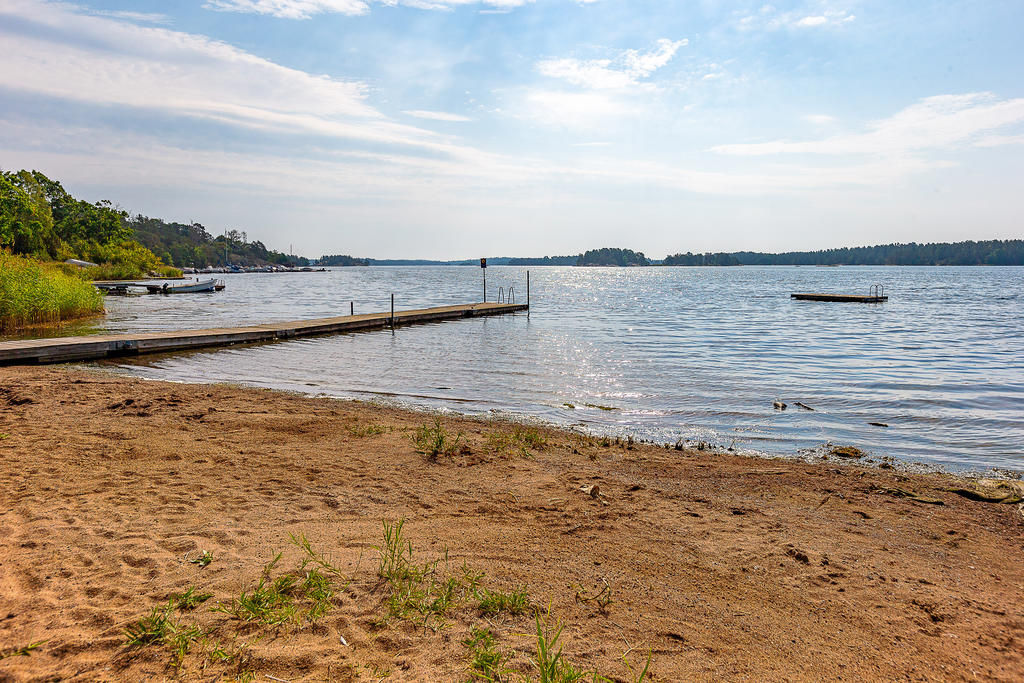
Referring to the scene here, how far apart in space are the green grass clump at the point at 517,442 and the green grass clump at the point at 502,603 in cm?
394

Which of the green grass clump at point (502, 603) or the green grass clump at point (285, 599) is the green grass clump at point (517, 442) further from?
the green grass clump at point (285, 599)

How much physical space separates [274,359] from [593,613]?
1590 centimetres

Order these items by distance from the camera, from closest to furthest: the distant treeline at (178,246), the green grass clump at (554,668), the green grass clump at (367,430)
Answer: the green grass clump at (554,668), the green grass clump at (367,430), the distant treeline at (178,246)

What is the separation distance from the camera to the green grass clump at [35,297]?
20250 mm

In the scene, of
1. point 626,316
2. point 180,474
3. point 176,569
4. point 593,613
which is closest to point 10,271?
point 180,474

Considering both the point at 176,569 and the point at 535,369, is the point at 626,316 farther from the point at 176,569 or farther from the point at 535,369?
the point at 176,569

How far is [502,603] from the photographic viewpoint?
12.7ft

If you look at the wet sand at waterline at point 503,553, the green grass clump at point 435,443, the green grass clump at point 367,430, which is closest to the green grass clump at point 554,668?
the wet sand at waterline at point 503,553

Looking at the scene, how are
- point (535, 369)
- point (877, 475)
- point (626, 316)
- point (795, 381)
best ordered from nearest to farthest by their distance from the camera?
point (877, 475) → point (795, 381) → point (535, 369) → point (626, 316)

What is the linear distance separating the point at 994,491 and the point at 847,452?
2.00 metres

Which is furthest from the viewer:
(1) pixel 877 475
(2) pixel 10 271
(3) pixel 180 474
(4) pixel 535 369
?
(2) pixel 10 271

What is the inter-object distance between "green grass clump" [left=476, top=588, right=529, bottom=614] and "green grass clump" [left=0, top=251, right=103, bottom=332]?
23.7 metres

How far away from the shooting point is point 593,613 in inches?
156

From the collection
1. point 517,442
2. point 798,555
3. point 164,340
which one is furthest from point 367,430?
point 164,340
